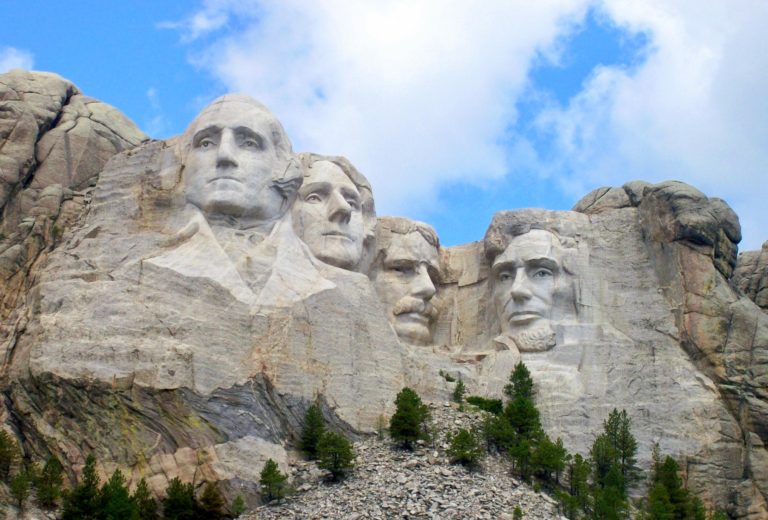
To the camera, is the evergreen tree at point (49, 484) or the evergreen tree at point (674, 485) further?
the evergreen tree at point (674, 485)

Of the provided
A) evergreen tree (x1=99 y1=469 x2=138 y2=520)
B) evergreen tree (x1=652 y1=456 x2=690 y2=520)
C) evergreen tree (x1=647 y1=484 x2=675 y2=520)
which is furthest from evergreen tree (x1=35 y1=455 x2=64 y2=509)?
evergreen tree (x1=652 y1=456 x2=690 y2=520)

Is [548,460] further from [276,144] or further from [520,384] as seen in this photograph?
[276,144]

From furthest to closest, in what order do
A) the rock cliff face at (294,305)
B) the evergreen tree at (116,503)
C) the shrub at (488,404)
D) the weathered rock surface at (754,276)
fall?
the weathered rock surface at (754,276), the shrub at (488,404), the rock cliff face at (294,305), the evergreen tree at (116,503)

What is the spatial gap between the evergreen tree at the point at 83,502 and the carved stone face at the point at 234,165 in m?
6.85

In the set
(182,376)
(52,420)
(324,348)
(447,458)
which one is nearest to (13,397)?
(52,420)

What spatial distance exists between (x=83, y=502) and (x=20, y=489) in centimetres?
107

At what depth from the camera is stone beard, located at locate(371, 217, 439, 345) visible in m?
36.9

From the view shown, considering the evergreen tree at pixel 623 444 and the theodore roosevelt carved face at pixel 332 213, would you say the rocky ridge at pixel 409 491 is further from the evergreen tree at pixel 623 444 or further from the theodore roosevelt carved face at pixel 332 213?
the theodore roosevelt carved face at pixel 332 213

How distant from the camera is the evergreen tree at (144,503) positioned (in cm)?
2912

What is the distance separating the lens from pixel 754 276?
130ft

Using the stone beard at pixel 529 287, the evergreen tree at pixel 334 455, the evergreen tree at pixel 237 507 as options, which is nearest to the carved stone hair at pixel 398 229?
the stone beard at pixel 529 287

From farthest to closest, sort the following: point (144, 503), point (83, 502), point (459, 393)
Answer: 1. point (459, 393)
2. point (144, 503)
3. point (83, 502)

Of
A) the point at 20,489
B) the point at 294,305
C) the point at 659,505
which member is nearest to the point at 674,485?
the point at 659,505

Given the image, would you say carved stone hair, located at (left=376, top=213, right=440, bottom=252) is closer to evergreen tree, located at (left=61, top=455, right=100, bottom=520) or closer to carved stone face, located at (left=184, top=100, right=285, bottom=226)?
carved stone face, located at (left=184, top=100, right=285, bottom=226)
